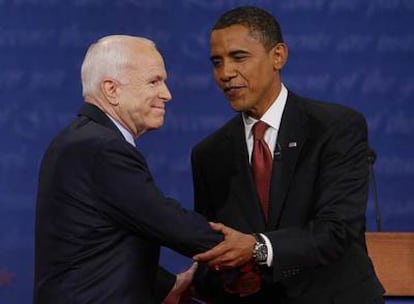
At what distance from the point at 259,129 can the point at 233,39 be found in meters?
0.25

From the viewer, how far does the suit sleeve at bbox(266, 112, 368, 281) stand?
219cm

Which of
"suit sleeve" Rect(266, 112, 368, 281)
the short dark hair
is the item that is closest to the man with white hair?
"suit sleeve" Rect(266, 112, 368, 281)

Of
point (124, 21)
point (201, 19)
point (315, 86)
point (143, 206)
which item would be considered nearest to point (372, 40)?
point (315, 86)

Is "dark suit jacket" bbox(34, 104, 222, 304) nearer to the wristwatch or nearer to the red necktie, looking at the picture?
the wristwatch

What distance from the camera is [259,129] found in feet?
7.90

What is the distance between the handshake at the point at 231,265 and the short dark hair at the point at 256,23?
0.58 metres

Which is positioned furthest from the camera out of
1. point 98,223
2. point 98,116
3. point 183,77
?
point 183,77

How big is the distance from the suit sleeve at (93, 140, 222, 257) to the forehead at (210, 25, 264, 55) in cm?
56

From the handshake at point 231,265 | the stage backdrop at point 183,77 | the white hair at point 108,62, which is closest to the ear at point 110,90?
the white hair at point 108,62

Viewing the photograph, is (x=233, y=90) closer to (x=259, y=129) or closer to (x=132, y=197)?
(x=259, y=129)

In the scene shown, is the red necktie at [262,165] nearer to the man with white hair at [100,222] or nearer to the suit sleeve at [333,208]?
the suit sleeve at [333,208]

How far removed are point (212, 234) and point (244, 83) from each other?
501mm

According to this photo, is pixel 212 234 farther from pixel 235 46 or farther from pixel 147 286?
pixel 235 46

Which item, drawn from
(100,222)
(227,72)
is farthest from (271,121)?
(100,222)
